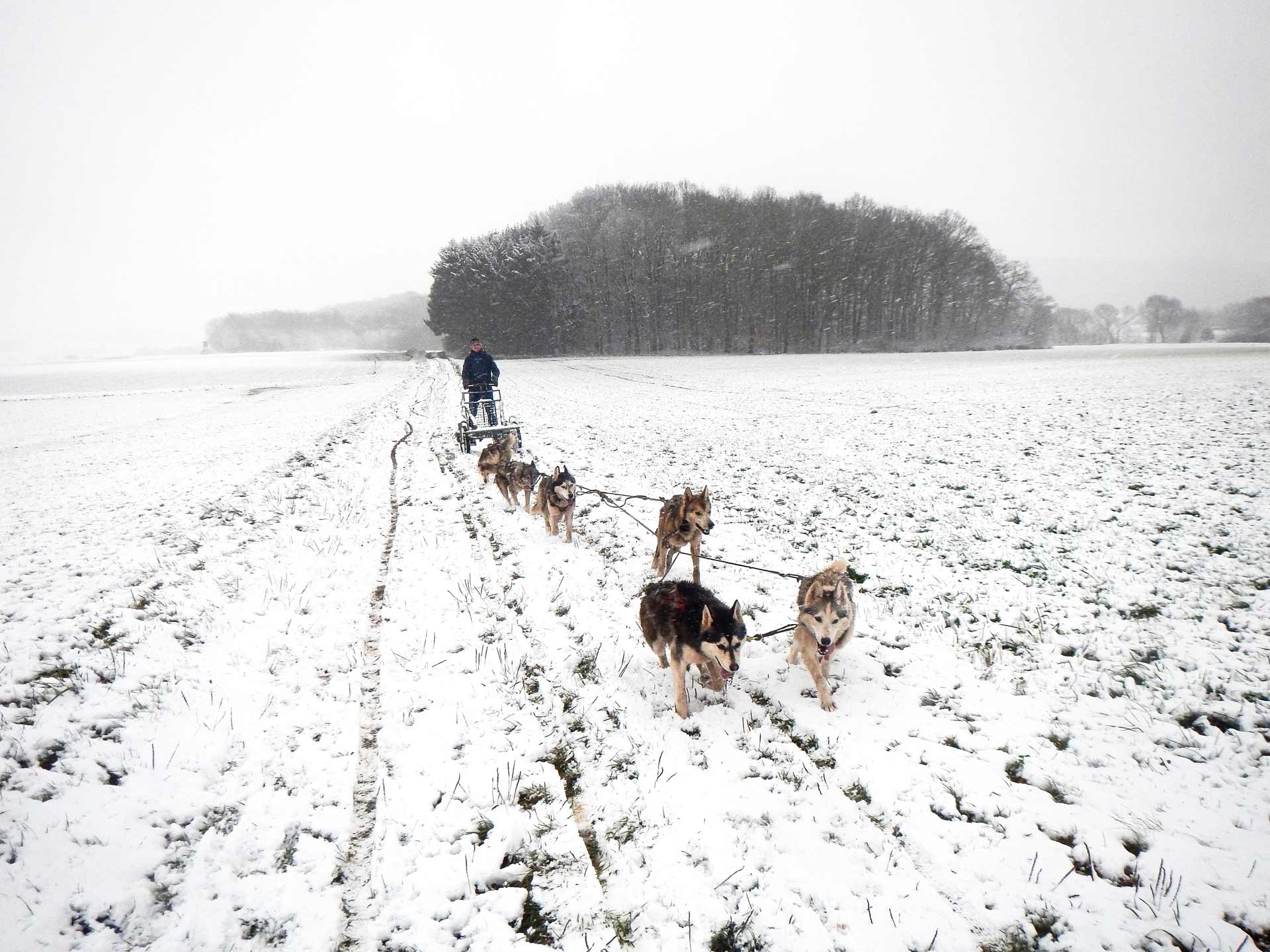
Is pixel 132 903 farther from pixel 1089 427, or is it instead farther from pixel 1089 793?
pixel 1089 427

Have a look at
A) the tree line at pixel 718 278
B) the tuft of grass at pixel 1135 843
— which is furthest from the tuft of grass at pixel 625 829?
the tree line at pixel 718 278

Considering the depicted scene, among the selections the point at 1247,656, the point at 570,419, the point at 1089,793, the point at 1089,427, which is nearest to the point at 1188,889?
the point at 1089,793

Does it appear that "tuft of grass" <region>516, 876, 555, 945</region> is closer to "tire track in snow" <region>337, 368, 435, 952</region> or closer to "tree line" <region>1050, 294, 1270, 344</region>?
"tire track in snow" <region>337, 368, 435, 952</region>

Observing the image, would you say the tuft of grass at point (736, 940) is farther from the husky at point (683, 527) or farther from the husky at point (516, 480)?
the husky at point (516, 480)

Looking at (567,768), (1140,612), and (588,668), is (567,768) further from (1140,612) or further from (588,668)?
(1140,612)

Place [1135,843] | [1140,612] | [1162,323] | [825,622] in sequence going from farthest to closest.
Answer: [1162,323], [1140,612], [825,622], [1135,843]

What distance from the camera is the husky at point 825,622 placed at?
4605 mm

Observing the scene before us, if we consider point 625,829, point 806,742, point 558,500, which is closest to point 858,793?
point 806,742

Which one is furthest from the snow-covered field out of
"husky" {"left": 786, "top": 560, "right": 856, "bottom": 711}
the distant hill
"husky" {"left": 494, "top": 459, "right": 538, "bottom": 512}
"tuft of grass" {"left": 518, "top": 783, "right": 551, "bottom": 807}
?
the distant hill

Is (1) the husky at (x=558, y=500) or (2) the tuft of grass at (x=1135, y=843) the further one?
(1) the husky at (x=558, y=500)

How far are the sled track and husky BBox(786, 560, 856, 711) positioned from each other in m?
3.76

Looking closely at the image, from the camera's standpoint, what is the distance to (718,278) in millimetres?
62469

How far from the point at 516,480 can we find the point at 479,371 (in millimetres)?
7015

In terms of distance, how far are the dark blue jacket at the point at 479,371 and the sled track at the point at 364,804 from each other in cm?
1045
